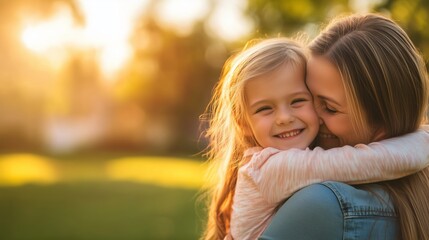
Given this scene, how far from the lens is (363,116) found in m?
2.35

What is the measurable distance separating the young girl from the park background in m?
0.91

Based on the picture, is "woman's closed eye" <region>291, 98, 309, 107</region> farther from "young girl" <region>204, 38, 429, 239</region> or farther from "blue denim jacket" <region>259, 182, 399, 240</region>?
"blue denim jacket" <region>259, 182, 399, 240</region>

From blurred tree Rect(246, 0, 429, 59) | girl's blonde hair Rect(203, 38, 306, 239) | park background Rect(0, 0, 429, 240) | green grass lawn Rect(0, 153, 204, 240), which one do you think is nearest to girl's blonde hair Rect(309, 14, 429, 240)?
girl's blonde hair Rect(203, 38, 306, 239)

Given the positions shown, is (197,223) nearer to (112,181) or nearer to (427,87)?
(112,181)

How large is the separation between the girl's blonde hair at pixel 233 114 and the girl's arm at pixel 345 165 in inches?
21.1

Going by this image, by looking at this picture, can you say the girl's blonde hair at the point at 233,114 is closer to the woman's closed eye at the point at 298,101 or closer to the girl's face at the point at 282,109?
the girl's face at the point at 282,109

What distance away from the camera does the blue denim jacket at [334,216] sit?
201 centimetres

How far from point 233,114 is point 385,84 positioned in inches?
33.6

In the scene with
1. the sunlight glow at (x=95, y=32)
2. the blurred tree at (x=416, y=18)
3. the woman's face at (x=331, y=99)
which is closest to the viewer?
the woman's face at (x=331, y=99)

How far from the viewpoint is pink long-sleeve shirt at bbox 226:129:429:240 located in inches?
87.8

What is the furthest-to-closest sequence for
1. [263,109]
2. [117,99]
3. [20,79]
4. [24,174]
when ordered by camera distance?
1. [117,99]
2. [20,79]
3. [24,174]
4. [263,109]

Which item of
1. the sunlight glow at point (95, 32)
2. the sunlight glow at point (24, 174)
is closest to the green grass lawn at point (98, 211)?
the sunlight glow at point (24, 174)

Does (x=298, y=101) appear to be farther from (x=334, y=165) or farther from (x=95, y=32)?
(x=95, y=32)

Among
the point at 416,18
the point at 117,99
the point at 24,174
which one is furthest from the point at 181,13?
the point at 416,18
